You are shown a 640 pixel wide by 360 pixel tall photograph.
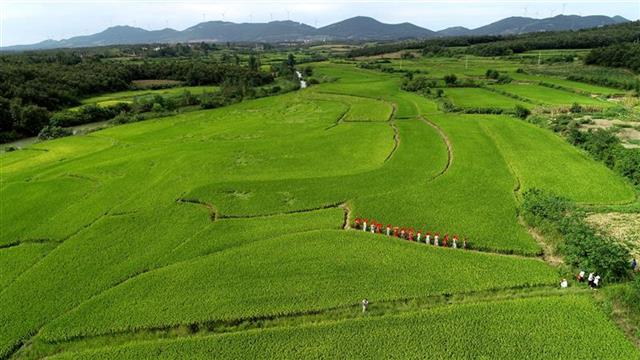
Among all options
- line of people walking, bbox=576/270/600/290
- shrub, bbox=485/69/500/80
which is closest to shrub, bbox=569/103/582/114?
shrub, bbox=485/69/500/80

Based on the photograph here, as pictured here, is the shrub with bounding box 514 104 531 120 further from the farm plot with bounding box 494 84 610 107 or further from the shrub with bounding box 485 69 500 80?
the shrub with bounding box 485 69 500 80

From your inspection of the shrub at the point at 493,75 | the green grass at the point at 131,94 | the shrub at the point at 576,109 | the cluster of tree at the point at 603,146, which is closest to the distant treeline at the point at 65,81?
the green grass at the point at 131,94

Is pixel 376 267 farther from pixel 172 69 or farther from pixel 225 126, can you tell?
pixel 172 69

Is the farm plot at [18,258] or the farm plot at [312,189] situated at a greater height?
the farm plot at [312,189]

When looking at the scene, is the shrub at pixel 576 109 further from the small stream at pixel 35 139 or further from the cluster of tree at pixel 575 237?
the small stream at pixel 35 139

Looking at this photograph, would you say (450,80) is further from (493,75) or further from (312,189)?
(312,189)

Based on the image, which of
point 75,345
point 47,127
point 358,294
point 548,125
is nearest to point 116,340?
point 75,345
